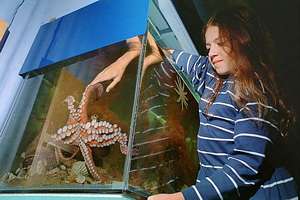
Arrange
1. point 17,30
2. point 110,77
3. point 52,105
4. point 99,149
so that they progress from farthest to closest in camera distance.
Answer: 1. point 17,30
2. point 52,105
3. point 110,77
4. point 99,149

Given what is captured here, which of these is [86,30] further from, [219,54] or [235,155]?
[235,155]

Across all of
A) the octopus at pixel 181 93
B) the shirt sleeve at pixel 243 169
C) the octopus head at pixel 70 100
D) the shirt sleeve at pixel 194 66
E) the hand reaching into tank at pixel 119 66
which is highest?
the hand reaching into tank at pixel 119 66

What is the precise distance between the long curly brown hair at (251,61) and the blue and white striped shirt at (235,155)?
3 centimetres

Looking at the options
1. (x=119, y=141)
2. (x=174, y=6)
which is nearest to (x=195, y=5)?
(x=174, y=6)

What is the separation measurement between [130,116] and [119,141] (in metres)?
0.10

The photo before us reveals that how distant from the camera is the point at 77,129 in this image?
109 centimetres

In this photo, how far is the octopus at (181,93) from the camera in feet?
3.97

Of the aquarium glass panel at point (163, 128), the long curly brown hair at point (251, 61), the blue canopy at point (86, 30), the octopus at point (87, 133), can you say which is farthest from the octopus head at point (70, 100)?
the long curly brown hair at point (251, 61)

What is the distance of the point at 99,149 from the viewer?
1.01 m

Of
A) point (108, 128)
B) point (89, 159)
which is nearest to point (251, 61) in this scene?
point (108, 128)

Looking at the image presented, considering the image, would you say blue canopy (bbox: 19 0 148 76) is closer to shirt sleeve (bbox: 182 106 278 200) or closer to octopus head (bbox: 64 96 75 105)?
octopus head (bbox: 64 96 75 105)

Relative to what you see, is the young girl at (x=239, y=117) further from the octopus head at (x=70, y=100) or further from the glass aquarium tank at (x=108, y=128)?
the octopus head at (x=70, y=100)

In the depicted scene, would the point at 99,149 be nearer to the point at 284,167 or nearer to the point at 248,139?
the point at 248,139

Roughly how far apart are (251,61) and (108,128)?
55cm
